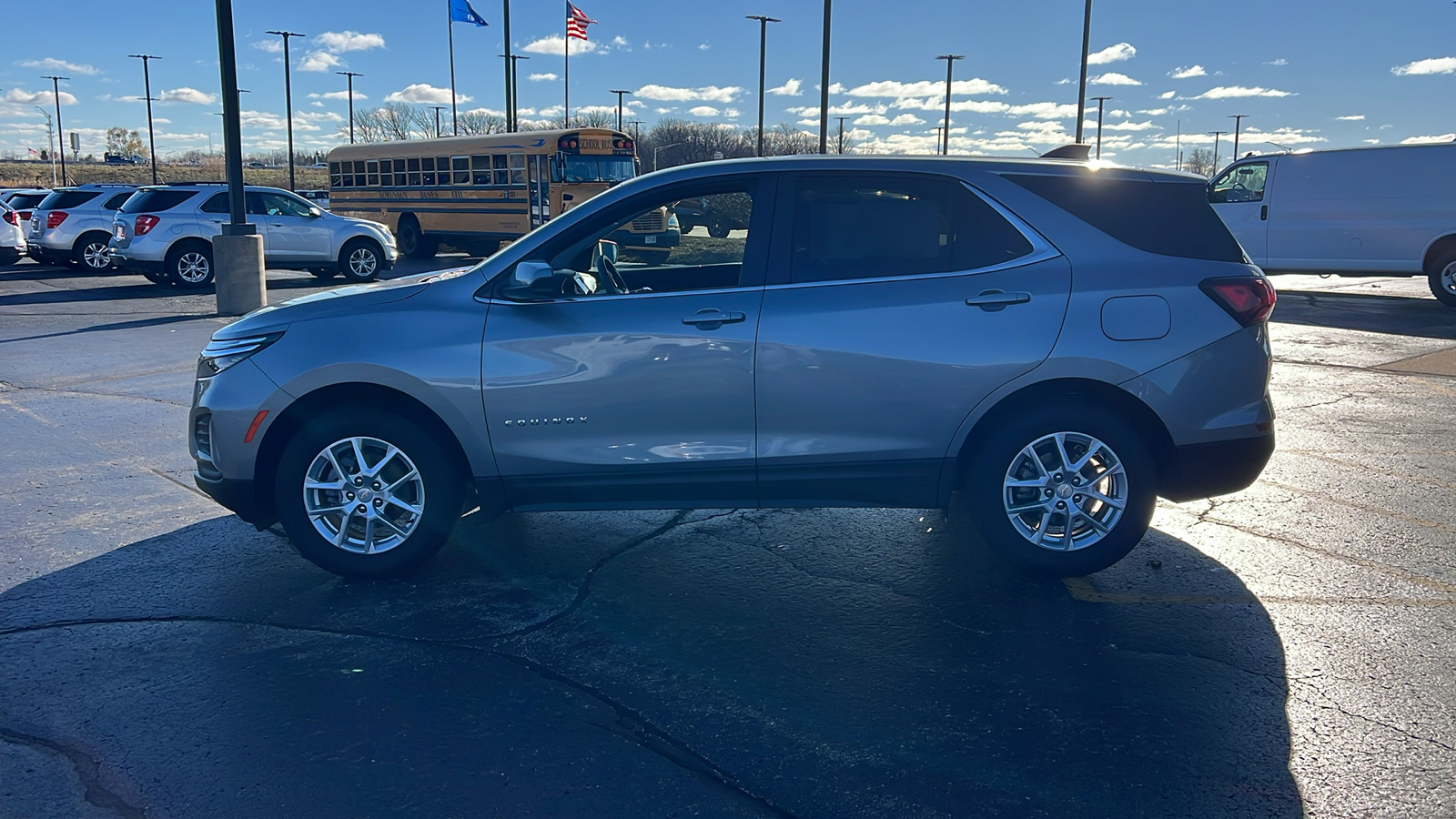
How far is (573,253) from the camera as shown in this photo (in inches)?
195

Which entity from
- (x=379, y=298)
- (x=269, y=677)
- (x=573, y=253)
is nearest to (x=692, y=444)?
(x=573, y=253)

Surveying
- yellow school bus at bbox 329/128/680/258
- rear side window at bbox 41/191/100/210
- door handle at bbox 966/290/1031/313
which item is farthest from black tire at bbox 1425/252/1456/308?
rear side window at bbox 41/191/100/210

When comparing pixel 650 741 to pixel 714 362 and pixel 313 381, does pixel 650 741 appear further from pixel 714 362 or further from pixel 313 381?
pixel 313 381

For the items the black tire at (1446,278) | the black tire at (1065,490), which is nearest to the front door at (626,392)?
the black tire at (1065,490)

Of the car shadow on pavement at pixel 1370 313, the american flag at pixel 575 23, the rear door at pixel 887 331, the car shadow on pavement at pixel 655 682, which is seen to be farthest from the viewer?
the american flag at pixel 575 23

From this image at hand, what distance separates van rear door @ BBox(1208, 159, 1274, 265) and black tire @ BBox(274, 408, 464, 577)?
1724cm

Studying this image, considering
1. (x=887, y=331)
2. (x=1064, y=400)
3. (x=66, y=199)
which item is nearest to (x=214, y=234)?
(x=66, y=199)

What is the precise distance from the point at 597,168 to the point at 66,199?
10588 mm

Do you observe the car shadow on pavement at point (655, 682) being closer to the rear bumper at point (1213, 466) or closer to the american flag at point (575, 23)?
the rear bumper at point (1213, 466)

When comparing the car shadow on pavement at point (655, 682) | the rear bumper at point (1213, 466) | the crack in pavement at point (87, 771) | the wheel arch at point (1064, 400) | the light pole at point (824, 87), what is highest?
the light pole at point (824, 87)

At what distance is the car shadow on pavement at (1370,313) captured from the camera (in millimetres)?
14352

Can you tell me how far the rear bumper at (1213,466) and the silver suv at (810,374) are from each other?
11 mm

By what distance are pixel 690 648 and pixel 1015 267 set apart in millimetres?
2086

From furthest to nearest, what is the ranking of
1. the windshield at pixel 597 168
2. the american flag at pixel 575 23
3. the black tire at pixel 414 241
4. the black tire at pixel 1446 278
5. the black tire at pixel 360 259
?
the american flag at pixel 575 23 < the black tire at pixel 414 241 < the windshield at pixel 597 168 < the black tire at pixel 360 259 < the black tire at pixel 1446 278
